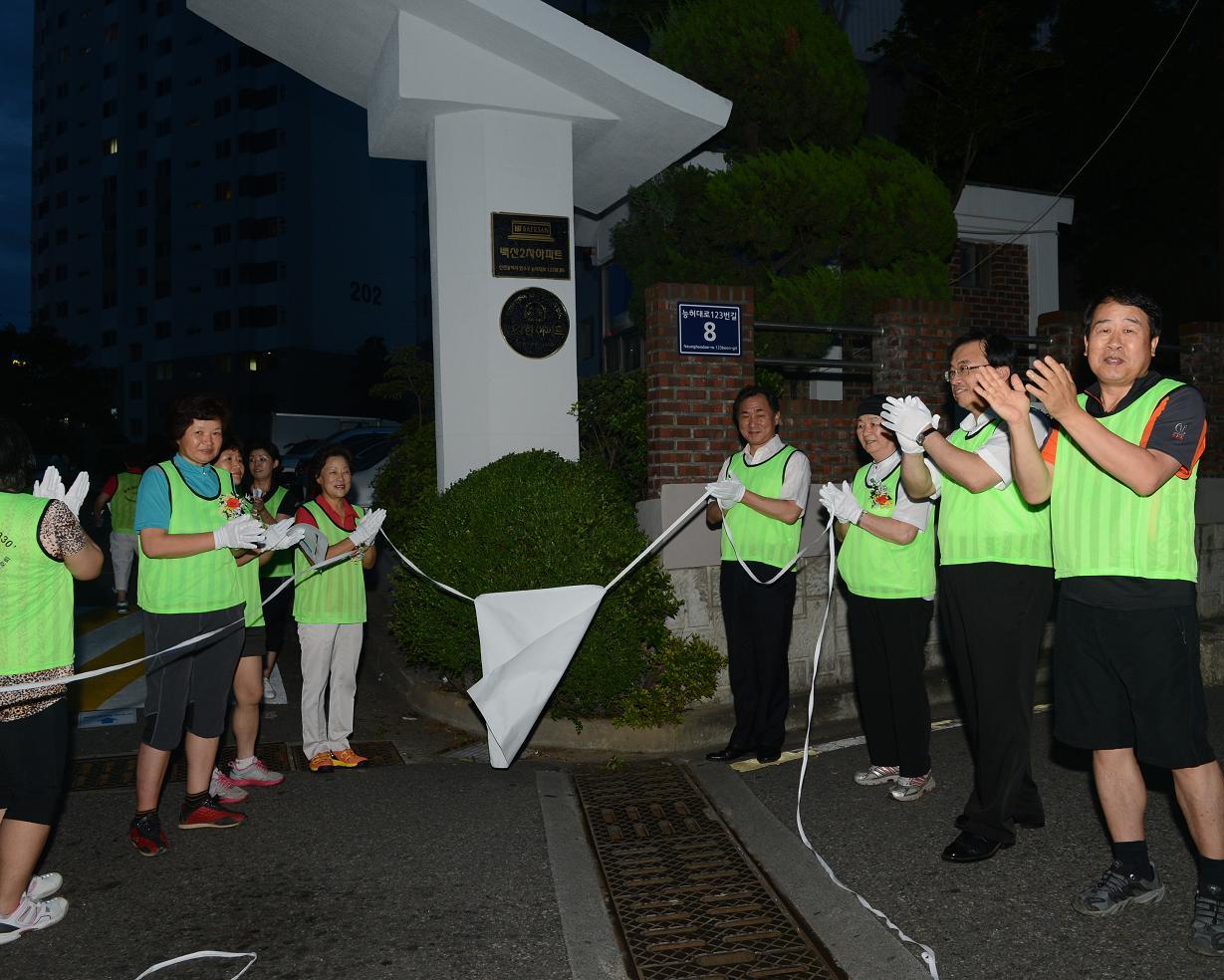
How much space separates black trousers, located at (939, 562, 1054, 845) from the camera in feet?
15.6

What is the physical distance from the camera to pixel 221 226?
67188mm

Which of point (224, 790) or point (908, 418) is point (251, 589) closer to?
point (224, 790)

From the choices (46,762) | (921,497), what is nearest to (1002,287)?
(921,497)

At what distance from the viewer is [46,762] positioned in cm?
417

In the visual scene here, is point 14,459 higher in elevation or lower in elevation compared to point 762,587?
higher

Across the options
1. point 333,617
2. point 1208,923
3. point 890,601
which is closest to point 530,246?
point 333,617

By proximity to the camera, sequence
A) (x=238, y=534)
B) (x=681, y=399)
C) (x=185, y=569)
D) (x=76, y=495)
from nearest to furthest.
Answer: (x=76, y=495) → (x=238, y=534) → (x=185, y=569) → (x=681, y=399)

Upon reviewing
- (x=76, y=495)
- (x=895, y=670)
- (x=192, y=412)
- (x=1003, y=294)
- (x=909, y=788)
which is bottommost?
(x=909, y=788)

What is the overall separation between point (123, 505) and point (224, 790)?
753cm

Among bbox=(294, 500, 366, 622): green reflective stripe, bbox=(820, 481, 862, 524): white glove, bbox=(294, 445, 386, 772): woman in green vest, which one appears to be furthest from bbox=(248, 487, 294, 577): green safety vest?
bbox=(820, 481, 862, 524): white glove

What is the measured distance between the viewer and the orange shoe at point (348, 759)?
6.51m

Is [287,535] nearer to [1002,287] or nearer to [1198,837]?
[1198,837]

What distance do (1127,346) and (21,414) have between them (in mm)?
52136

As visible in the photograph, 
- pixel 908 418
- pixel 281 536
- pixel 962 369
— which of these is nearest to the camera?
pixel 908 418
